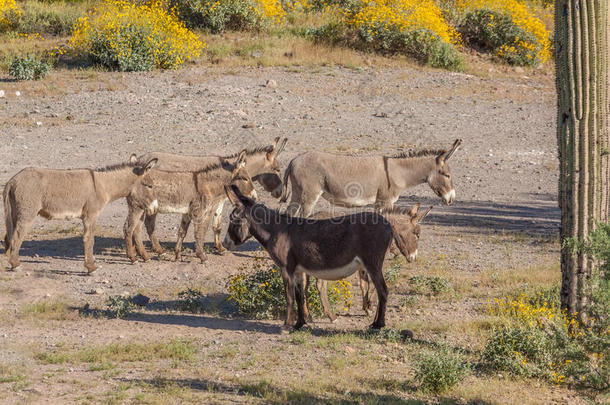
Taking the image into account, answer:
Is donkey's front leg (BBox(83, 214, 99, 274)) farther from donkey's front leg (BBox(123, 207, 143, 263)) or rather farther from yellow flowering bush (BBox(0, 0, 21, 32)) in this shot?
yellow flowering bush (BBox(0, 0, 21, 32))

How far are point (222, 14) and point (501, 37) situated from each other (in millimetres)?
11266

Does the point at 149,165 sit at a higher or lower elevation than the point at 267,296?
higher

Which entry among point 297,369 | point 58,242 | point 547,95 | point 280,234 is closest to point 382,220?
point 280,234

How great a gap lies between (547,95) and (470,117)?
4.34m

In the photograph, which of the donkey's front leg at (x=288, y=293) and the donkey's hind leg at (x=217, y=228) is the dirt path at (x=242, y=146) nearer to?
the donkey's hind leg at (x=217, y=228)

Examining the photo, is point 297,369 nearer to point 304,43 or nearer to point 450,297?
point 450,297

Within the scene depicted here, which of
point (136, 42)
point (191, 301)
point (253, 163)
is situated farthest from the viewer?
point (136, 42)

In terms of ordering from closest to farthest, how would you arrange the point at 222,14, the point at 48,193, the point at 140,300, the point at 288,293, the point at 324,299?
the point at 288,293 → the point at 324,299 → the point at 140,300 → the point at 48,193 → the point at 222,14

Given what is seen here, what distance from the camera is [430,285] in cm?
1185

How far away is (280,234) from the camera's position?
10.0 metres

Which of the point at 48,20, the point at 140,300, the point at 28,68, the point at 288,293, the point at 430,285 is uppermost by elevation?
the point at 48,20

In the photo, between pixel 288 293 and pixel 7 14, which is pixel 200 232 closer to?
pixel 288 293

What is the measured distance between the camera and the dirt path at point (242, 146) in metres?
10.5

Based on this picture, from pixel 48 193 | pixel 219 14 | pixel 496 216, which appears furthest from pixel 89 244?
pixel 219 14
